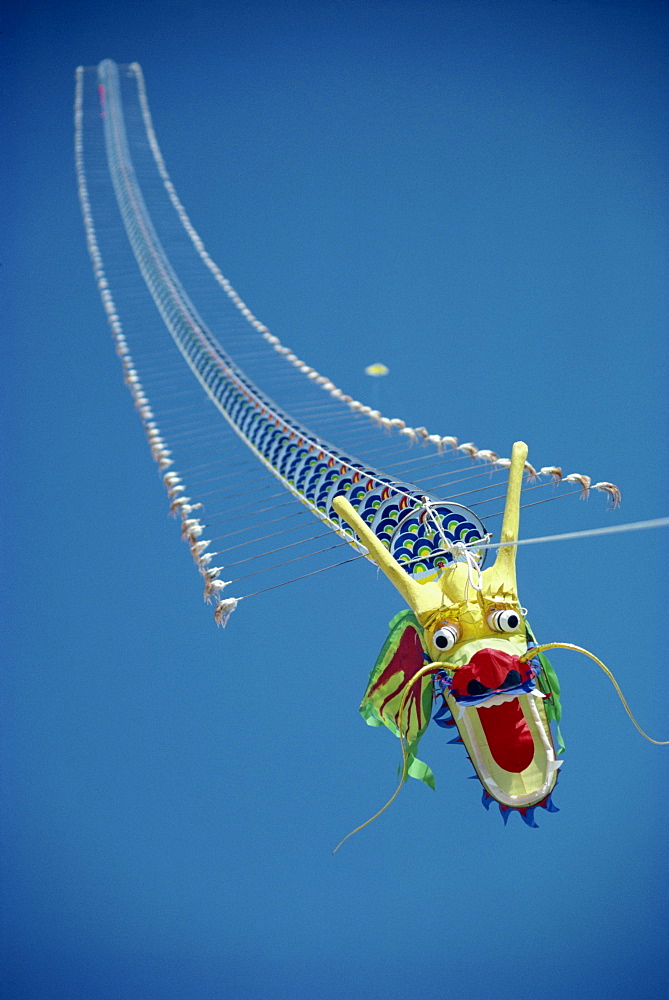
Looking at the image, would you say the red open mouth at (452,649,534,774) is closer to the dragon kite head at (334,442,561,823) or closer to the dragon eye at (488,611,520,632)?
the dragon kite head at (334,442,561,823)

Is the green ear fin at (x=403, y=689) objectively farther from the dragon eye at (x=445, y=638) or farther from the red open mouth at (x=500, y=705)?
the red open mouth at (x=500, y=705)

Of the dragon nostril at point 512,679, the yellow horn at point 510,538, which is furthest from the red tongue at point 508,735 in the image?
the yellow horn at point 510,538

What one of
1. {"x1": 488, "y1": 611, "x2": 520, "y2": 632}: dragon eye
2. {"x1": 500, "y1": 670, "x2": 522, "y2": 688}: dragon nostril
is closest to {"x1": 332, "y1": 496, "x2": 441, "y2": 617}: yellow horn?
{"x1": 488, "y1": 611, "x2": 520, "y2": 632}: dragon eye

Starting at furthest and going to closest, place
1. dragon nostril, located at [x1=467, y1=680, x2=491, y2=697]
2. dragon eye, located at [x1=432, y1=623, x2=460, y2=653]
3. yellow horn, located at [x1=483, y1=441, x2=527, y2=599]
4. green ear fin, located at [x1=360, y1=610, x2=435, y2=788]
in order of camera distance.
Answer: green ear fin, located at [x1=360, y1=610, x2=435, y2=788] < yellow horn, located at [x1=483, y1=441, x2=527, y2=599] < dragon eye, located at [x1=432, y1=623, x2=460, y2=653] < dragon nostril, located at [x1=467, y1=680, x2=491, y2=697]

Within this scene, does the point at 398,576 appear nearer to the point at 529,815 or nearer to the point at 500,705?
the point at 500,705

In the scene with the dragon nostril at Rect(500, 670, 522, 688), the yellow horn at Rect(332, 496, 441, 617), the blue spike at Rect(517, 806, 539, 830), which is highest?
the yellow horn at Rect(332, 496, 441, 617)

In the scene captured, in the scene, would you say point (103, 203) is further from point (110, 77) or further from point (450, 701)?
point (450, 701)

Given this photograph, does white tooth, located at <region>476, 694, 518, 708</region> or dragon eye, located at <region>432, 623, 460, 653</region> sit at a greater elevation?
dragon eye, located at <region>432, 623, 460, 653</region>
